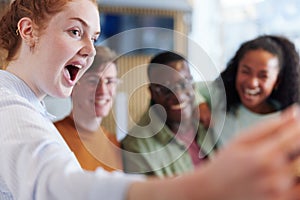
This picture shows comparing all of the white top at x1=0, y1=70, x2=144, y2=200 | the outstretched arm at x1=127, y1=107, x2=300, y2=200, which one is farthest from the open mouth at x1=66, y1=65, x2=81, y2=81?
the outstretched arm at x1=127, y1=107, x2=300, y2=200

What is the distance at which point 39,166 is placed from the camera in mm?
385

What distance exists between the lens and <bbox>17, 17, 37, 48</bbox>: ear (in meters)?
0.62

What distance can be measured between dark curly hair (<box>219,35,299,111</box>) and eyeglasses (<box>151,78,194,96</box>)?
0.69 ft

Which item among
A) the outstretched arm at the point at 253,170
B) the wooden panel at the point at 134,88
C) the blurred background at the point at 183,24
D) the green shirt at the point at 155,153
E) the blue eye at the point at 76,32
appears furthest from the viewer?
the blurred background at the point at 183,24

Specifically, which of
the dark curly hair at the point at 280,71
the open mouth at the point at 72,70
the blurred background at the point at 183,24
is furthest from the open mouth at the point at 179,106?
the blurred background at the point at 183,24

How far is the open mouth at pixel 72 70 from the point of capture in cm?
63

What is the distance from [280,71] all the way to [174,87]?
1.40ft

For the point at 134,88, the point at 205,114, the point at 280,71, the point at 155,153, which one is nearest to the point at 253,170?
the point at 155,153

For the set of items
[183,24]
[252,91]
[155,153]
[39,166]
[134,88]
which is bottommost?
[134,88]

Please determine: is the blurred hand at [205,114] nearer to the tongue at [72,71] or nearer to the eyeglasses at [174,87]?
the eyeglasses at [174,87]

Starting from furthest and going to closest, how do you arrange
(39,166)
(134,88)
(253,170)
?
(134,88) → (39,166) → (253,170)

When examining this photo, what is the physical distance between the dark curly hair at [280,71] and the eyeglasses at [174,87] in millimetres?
212

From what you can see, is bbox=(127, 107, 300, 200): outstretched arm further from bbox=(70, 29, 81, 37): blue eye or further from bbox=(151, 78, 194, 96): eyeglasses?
bbox=(151, 78, 194, 96): eyeglasses

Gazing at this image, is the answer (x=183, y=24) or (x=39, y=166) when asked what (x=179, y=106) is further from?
(x=183, y=24)
